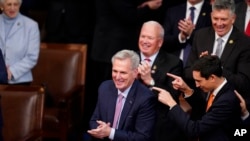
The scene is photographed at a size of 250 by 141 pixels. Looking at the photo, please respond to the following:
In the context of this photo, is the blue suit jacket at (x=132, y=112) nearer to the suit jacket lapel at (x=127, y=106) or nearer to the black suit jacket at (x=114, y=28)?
the suit jacket lapel at (x=127, y=106)

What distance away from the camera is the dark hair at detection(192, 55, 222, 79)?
4.01 metres

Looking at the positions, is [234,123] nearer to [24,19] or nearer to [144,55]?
[144,55]

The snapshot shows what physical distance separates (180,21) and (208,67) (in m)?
1.23

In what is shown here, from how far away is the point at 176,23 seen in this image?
17.7 ft

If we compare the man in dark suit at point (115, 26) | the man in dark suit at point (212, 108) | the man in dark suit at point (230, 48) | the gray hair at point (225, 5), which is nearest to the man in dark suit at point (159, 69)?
the man in dark suit at point (230, 48)

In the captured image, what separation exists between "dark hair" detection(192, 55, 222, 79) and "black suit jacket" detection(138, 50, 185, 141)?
60cm

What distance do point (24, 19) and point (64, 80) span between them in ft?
2.69

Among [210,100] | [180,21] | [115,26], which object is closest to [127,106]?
[210,100]

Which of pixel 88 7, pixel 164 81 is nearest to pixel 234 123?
pixel 164 81

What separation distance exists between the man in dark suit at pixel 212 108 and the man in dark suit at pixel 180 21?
115cm

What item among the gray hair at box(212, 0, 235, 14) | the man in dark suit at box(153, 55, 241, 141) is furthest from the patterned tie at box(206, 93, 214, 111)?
the gray hair at box(212, 0, 235, 14)

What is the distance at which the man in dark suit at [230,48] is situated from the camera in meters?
4.54

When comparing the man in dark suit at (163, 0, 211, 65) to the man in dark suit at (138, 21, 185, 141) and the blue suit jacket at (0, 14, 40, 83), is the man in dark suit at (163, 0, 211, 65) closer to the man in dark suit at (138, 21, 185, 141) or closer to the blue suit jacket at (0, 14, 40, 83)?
the man in dark suit at (138, 21, 185, 141)

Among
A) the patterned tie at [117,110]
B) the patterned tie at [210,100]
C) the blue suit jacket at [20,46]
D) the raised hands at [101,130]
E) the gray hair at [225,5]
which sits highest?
the gray hair at [225,5]
